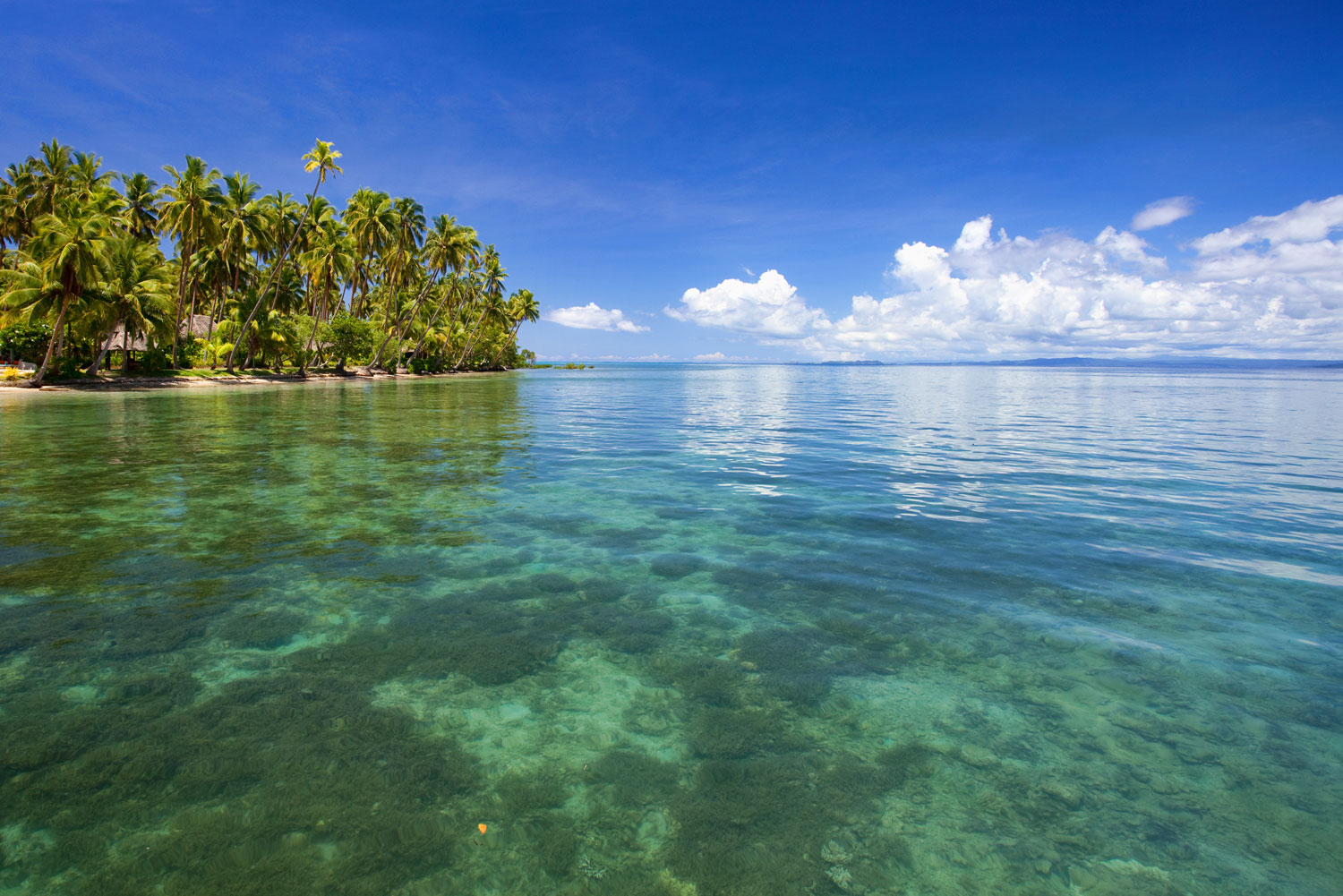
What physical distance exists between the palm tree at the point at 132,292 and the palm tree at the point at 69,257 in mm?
1074

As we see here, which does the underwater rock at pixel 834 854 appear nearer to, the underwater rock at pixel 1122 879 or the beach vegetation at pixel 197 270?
the underwater rock at pixel 1122 879

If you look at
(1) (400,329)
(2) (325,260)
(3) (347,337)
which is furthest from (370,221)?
(1) (400,329)

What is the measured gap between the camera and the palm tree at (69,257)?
38.9 metres

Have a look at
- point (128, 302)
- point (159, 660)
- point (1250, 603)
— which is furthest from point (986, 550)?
point (128, 302)

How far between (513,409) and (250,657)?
3061cm

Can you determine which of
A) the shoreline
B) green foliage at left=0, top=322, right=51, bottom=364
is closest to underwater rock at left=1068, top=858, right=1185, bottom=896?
the shoreline

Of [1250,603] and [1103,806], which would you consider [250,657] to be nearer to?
[1103,806]

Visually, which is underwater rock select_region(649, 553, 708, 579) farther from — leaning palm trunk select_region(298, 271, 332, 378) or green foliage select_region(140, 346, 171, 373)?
leaning palm trunk select_region(298, 271, 332, 378)

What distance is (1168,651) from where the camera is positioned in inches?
228

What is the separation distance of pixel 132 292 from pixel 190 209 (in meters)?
12.5

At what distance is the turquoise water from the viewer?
335 cm

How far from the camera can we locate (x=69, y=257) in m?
39.0

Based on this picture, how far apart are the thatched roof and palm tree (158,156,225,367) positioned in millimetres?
2922

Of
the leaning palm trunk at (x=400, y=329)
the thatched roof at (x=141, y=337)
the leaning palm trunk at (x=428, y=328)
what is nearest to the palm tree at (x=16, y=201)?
the thatched roof at (x=141, y=337)
